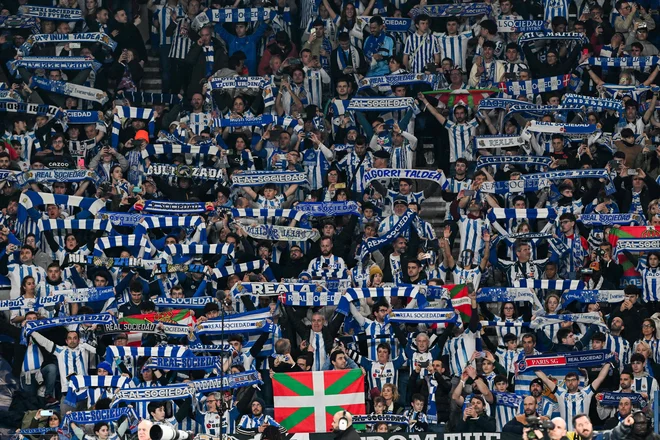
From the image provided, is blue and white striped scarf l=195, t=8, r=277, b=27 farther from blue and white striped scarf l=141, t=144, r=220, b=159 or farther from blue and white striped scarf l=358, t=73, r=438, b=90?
blue and white striped scarf l=141, t=144, r=220, b=159

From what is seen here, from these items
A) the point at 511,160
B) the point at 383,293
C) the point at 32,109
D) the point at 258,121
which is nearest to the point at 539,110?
the point at 511,160

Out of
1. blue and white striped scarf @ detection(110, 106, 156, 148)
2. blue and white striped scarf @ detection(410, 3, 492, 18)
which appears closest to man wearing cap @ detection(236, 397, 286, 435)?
blue and white striped scarf @ detection(110, 106, 156, 148)

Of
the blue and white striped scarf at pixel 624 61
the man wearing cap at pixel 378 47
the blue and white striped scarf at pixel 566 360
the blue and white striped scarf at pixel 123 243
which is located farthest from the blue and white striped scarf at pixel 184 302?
the blue and white striped scarf at pixel 624 61

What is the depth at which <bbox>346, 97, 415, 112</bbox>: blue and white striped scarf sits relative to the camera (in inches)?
1203

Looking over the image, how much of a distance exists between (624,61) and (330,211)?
21.0 feet

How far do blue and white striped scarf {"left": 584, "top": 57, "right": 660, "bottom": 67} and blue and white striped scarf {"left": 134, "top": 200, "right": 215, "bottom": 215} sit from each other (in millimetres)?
7344

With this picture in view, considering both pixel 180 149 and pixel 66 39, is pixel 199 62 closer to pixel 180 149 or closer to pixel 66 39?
pixel 66 39

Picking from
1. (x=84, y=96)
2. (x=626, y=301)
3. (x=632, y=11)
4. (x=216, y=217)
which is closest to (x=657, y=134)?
(x=632, y=11)

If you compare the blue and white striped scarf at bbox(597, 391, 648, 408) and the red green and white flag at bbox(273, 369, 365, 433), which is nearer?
the blue and white striped scarf at bbox(597, 391, 648, 408)

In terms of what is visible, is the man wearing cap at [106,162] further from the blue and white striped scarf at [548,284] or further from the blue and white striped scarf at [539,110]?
the blue and white striped scarf at [548,284]

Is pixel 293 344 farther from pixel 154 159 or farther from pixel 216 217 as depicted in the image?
pixel 154 159

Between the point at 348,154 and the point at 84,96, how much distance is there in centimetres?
474

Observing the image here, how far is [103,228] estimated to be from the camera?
28891mm

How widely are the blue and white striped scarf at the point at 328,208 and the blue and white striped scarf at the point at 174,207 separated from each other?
1479 millimetres
